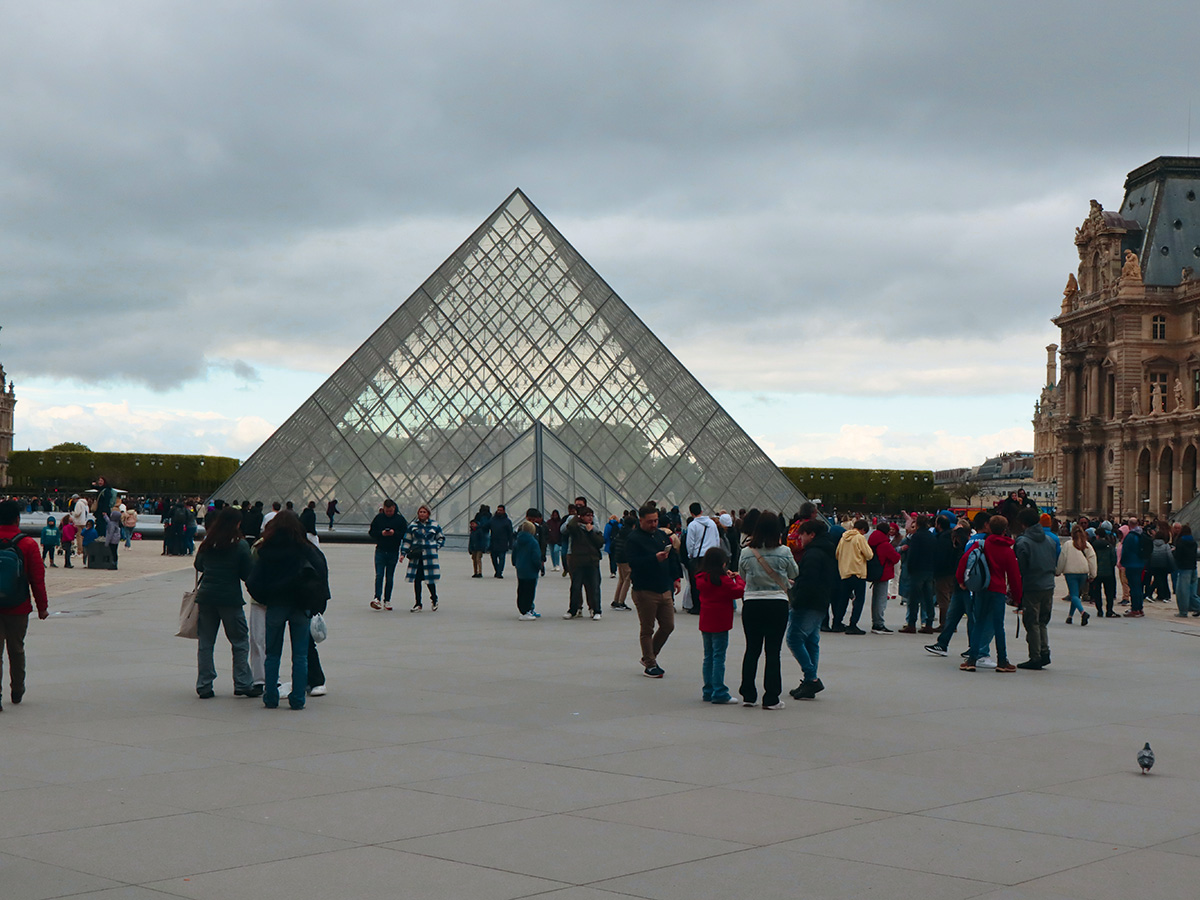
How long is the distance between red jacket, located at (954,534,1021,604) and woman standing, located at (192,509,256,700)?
19.0ft

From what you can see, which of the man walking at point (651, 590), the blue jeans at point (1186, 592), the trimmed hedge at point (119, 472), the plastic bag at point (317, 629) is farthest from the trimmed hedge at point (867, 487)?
the plastic bag at point (317, 629)

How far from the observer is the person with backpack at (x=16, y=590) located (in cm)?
796

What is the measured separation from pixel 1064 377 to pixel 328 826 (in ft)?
262

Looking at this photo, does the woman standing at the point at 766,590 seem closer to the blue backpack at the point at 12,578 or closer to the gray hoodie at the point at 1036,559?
the gray hoodie at the point at 1036,559

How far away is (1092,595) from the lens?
1862 cm

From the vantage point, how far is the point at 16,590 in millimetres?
8086

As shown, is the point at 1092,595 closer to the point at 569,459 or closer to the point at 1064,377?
the point at 569,459

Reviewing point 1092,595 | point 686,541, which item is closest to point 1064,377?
point 1092,595

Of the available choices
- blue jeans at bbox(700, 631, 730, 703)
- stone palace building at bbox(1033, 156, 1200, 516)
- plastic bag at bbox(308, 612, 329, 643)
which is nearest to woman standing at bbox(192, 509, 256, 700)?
plastic bag at bbox(308, 612, 329, 643)

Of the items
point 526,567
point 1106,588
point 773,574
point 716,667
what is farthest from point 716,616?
point 1106,588

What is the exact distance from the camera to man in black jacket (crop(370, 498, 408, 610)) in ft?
49.3

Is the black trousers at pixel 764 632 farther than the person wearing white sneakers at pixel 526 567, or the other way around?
the person wearing white sneakers at pixel 526 567

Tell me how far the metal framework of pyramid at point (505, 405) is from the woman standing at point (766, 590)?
82.9ft

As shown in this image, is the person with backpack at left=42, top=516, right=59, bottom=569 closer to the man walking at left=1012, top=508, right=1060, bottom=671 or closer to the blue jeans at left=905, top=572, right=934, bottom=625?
the blue jeans at left=905, top=572, right=934, bottom=625
